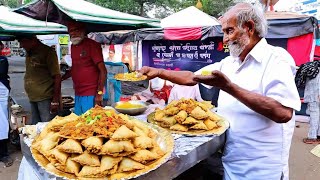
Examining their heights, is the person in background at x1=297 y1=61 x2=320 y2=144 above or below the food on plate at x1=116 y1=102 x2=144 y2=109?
below

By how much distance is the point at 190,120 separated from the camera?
181 centimetres

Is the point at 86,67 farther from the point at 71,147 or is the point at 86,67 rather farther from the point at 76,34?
the point at 71,147

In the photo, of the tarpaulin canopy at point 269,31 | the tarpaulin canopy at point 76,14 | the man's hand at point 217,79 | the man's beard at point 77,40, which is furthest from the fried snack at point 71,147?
the tarpaulin canopy at point 269,31

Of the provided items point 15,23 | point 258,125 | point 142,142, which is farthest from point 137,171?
point 15,23

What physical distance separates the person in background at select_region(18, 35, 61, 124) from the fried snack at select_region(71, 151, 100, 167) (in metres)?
3.00

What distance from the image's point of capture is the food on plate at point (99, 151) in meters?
1.19

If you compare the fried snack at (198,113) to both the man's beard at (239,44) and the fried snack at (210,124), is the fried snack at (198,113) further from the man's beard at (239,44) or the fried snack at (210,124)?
the man's beard at (239,44)

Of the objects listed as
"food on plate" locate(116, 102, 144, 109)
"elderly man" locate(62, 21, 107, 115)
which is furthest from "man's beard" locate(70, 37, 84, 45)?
"food on plate" locate(116, 102, 144, 109)

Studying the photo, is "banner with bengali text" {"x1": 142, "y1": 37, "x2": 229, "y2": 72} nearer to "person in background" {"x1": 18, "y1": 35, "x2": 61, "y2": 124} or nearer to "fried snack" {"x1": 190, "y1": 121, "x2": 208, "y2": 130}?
"person in background" {"x1": 18, "y1": 35, "x2": 61, "y2": 124}

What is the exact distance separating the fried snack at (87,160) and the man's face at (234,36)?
1.00 metres

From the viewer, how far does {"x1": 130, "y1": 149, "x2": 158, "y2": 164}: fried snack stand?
125 centimetres

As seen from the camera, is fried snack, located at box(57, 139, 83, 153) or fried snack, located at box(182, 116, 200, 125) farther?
fried snack, located at box(182, 116, 200, 125)

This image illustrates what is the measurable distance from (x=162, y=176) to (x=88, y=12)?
2.64 m

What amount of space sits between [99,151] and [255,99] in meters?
0.81
